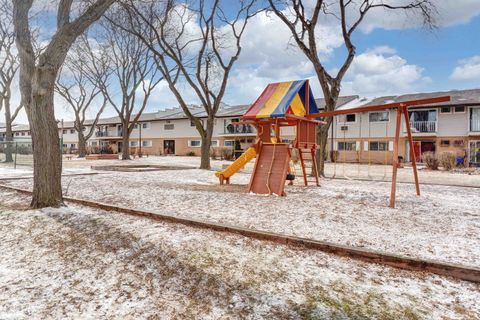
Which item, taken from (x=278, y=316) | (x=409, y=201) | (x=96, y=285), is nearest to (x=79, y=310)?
(x=96, y=285)

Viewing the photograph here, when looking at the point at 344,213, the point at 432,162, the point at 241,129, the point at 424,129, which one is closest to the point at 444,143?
the point at 424,129

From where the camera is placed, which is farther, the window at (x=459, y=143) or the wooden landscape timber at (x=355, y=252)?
the window at (x=459, y=143)

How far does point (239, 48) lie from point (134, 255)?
1630 cm

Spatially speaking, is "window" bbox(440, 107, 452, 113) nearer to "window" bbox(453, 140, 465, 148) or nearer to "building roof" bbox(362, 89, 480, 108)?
"building roof" bbox(362, 89, 480, 108)

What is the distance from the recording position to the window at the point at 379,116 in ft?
104

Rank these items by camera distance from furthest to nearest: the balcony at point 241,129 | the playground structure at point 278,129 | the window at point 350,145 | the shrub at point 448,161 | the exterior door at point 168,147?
the exterior door at point 168,147
the balcony at point 241,129
the window at point 350,145
the shrub at point 448,161
the playground structure at point 278,129

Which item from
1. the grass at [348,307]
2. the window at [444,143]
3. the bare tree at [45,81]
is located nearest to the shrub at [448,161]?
the window at [444,143]

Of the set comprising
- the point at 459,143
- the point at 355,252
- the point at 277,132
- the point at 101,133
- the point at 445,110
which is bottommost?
the point at 355,252

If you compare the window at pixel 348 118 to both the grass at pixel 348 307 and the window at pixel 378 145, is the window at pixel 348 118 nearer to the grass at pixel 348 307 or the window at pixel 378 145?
the window at pixel 378 145

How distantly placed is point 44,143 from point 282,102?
648 cm

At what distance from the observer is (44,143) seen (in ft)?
21.8

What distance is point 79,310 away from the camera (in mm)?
3068

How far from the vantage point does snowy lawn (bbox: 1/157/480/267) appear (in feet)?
15.2

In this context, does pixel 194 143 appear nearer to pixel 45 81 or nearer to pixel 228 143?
pixel 228 143
